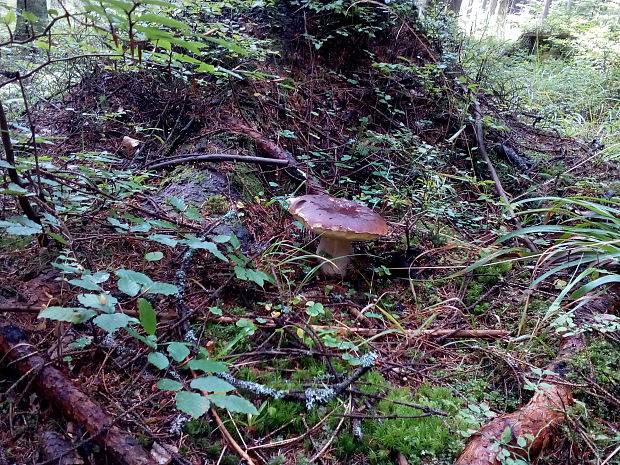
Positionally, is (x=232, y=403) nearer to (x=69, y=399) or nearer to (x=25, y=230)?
(x=69, y=399)

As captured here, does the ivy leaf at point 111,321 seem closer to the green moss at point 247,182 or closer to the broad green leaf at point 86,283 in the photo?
the broad green leaf at point 86,283

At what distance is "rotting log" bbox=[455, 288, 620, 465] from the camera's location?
131cm

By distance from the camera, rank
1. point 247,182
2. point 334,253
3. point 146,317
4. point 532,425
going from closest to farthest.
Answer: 1. point 146,317
2. point 532,425
3. point 334,253
4. point 247,182

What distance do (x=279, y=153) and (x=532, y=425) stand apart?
2599mm

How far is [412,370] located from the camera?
1.81 meters

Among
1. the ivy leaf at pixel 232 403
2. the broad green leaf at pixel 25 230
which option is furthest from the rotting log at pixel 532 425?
the broad green leaf at pixel 25 230

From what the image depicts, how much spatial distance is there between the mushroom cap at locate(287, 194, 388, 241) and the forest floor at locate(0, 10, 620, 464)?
0.71 ft

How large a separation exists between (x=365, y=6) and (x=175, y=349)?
5052 mm

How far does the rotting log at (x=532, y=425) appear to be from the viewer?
1.31 metres

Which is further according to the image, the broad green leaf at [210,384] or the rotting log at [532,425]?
the rotting log at [532,425]

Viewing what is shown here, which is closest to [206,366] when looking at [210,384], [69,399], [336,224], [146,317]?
[210,384]

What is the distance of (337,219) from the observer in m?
2.24

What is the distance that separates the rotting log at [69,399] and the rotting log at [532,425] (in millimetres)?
1103

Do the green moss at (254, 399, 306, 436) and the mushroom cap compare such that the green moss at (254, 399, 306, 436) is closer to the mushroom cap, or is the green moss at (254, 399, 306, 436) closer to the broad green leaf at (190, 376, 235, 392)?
the broad green leaf at (190, 376, 235, 392)
